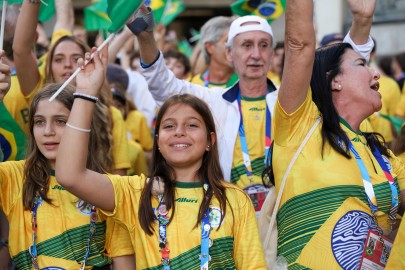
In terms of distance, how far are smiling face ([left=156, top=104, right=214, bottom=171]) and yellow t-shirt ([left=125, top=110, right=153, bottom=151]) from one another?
3.04 m

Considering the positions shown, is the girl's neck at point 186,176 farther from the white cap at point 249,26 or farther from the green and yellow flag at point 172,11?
the green and yellow flag at point 172,11

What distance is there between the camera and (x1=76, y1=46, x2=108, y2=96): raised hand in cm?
348

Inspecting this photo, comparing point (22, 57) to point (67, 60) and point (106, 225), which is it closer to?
point (67, 60)

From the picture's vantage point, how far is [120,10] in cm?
357

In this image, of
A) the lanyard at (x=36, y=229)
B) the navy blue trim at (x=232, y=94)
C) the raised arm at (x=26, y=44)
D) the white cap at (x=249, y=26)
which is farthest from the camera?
the white cap at (x=249, y=26)

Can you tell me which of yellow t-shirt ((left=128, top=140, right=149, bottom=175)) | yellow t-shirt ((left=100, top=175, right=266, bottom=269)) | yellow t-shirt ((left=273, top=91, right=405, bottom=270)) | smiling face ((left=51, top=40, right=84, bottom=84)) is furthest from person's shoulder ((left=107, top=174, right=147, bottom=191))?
yellow t-shirt ((left=128, top=140, right=149, bottom=175))

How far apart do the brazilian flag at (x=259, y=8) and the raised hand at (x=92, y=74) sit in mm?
2762

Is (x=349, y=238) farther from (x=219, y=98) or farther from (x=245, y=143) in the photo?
(x=219, y=98)

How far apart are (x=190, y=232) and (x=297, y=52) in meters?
0.95

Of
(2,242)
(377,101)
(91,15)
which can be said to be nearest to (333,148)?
(377,101)

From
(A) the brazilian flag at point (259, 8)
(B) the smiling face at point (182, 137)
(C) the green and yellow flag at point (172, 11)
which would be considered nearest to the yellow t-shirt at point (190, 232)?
(B) the smiling face at point (182, 137)

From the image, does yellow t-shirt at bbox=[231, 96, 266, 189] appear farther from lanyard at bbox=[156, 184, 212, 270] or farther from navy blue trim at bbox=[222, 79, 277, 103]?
lanyard at bbox=[156, 184, 212, 270]

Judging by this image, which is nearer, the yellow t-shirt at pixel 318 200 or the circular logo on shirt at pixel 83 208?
the yellow t-shirt at pixel 318 200

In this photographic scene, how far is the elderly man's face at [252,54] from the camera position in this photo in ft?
16.8
